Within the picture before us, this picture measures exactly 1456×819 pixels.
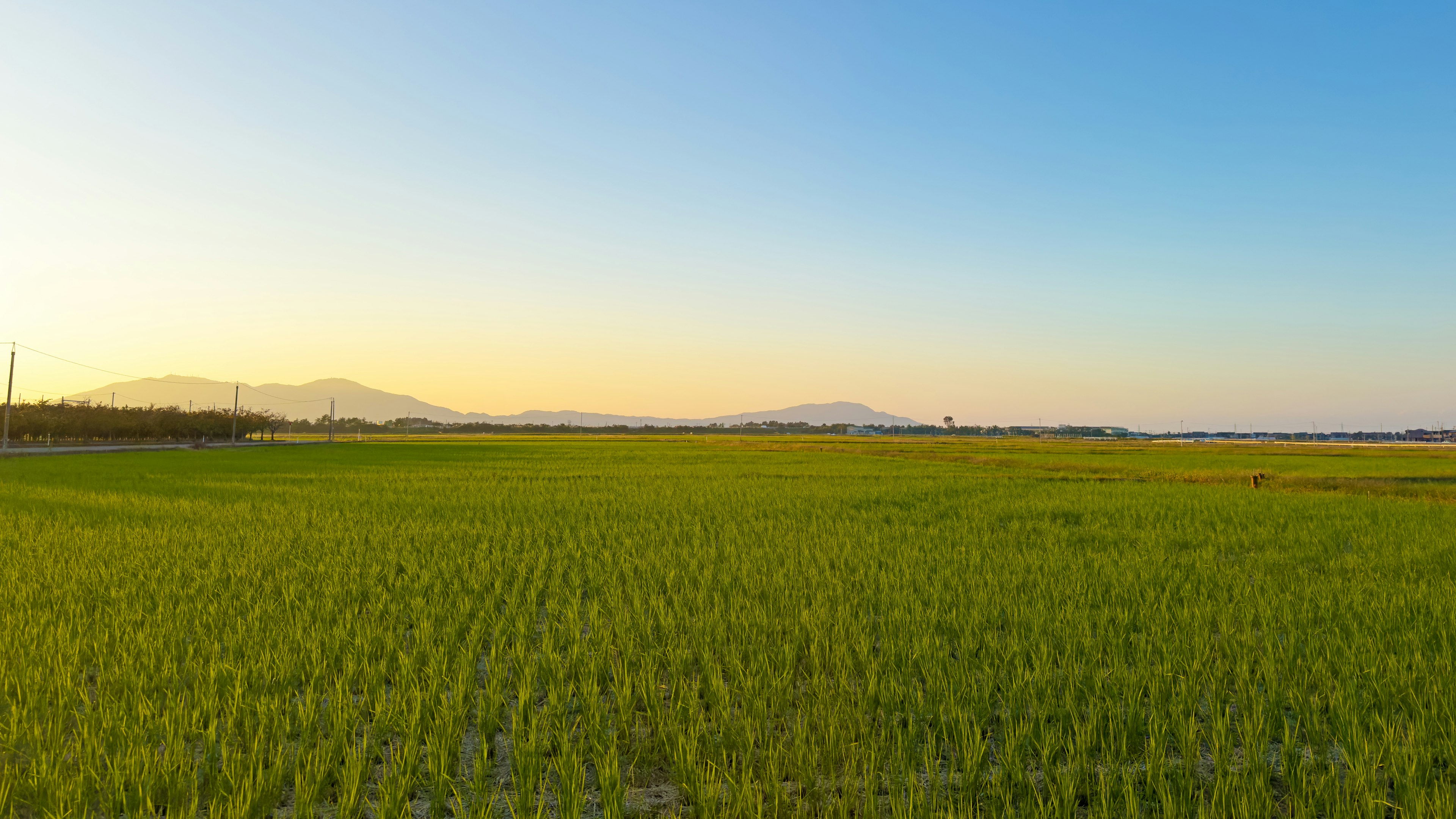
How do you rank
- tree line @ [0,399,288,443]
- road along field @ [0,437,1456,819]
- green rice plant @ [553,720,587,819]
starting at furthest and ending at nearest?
1. tree line @ [0,399,288,443]
2. road along field @ [0,437,1456,819]
3. green rice plant @ [553,720,587,819]

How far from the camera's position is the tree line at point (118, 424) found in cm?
4997

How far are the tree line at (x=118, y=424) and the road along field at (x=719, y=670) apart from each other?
54.0 m

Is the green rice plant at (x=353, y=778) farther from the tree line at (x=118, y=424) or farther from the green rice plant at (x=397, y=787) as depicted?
the tree line at (x=118, y=424)

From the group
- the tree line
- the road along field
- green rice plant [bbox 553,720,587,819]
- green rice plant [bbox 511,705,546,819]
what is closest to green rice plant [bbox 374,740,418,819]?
the road along field

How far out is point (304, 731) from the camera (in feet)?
11.2

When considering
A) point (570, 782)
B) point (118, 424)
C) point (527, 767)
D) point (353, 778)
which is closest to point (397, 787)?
point (353, 778)

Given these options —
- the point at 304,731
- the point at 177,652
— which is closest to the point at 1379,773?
the point at 304,731

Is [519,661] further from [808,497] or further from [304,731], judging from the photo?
[808,497]

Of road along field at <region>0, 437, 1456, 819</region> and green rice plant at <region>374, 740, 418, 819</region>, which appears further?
road along field at <region>0, 437, 1456, 819</region>

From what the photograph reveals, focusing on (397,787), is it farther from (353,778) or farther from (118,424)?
(118,424)

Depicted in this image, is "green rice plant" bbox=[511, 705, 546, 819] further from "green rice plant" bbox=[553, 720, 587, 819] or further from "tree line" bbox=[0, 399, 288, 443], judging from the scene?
"tree line" bbox=[0, 399, 288, 443]

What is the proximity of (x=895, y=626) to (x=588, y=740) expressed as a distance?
273cm

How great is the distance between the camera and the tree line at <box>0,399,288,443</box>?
50.0m

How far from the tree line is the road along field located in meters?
54.0
